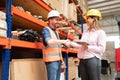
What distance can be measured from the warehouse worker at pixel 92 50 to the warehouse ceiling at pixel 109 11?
5.91m

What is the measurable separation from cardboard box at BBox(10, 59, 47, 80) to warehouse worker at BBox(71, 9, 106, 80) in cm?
63

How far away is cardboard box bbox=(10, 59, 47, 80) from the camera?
7.88 feet

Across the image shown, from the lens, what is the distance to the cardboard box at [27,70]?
240 cm

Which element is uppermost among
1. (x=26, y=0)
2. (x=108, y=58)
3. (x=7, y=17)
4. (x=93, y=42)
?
(x=26, y=0)

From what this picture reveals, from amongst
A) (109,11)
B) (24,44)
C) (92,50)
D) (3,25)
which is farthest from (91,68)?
(109,11)

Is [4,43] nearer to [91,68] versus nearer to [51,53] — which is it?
[51,53]

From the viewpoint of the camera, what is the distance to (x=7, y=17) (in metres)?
2.25

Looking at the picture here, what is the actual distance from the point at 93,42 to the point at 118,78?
5.74 metres

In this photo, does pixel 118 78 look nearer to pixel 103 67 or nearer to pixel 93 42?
pixel 103 67

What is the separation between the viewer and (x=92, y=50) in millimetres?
3059

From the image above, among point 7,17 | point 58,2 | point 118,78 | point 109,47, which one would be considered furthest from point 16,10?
point 109,47

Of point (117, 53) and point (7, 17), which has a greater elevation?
point (7, 17)

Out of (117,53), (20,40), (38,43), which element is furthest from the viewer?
(117,53)

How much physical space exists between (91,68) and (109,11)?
795 centimetres
